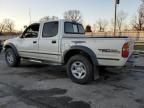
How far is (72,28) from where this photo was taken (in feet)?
24.2

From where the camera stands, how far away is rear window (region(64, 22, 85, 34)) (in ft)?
23.0

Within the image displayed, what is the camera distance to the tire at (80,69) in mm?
5965

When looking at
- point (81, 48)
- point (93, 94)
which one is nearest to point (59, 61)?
point (81, 48)

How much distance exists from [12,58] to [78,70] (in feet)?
12.3

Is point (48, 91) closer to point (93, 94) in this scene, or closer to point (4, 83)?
point (93, 94)

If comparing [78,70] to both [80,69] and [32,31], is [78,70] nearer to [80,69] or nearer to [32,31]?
[80,69]

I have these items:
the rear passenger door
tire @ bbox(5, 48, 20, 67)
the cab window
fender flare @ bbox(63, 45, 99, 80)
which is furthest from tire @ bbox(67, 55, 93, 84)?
tire @ bbox(5, 48, 20, 67)

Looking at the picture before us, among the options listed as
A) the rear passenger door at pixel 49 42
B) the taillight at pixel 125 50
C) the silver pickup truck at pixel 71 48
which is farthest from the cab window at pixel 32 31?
the taillight at pixel 125 50

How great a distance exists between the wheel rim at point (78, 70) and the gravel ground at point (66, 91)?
0.98ft

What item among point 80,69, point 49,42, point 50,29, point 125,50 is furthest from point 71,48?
point 125,50

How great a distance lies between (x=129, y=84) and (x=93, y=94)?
1.55 metres

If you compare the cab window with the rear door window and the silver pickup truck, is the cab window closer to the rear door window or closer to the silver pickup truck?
the silver pickup truck

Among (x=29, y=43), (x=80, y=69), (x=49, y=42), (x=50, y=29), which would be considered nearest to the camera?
(x=80, y=69)

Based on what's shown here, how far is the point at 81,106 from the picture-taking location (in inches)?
173
